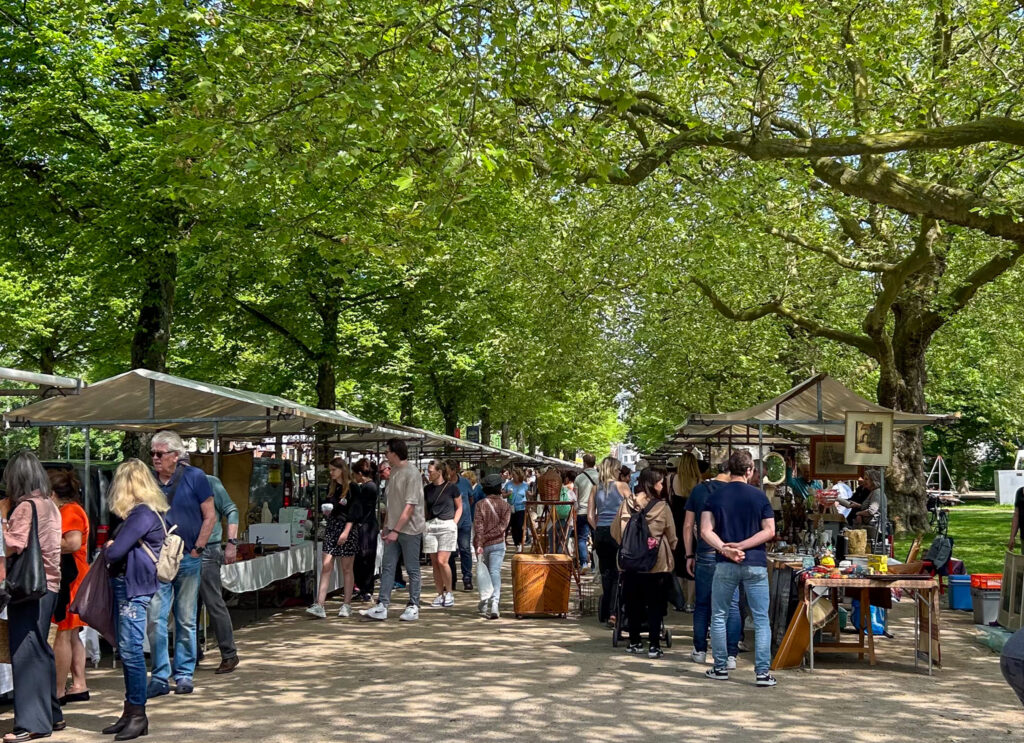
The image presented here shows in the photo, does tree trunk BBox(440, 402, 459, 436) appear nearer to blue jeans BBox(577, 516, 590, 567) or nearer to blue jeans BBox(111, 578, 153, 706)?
blue jeans BBox(577, 516, 590, 567)

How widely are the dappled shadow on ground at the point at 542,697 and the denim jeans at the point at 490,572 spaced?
1568mm

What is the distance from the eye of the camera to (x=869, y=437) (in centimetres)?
1348

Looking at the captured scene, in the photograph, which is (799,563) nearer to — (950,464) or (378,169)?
(378,169)

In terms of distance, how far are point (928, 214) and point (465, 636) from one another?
674 cm

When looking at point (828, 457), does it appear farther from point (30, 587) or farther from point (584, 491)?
point (30, 587)

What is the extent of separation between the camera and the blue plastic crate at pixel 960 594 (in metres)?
14.5

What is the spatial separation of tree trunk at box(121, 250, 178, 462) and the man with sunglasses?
11.0 metres

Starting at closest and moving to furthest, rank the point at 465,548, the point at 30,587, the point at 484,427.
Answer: the point at 30,587, the point at 465,548, the point at 484,427

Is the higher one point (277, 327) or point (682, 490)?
point (277, 327)

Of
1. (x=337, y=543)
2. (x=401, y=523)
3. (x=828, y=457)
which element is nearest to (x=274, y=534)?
(x=337, y=543)

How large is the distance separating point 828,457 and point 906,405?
8.47 m

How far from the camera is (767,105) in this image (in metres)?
13.8

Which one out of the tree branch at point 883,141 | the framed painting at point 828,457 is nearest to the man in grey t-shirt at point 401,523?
the tree branch at point 883,141

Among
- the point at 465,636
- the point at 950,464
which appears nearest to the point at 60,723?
the point at 465,636
